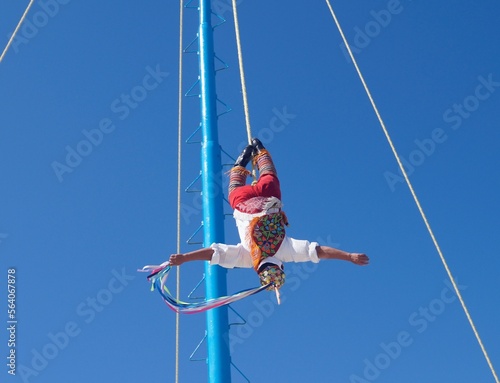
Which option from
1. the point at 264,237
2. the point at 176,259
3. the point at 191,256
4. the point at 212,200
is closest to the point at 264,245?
the point at 264,237

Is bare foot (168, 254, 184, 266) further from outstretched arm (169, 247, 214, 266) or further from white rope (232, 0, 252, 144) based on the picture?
white rope (232, 0, 252, 144)

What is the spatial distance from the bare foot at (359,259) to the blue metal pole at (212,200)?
157cm

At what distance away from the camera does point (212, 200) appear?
25.6 feet

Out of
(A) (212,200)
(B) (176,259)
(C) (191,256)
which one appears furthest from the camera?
(A) (212,200)

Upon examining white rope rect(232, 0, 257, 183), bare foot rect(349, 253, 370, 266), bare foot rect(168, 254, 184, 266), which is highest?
white rope rect(232, 0, 257, 183)

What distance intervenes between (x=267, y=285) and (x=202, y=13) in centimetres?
415

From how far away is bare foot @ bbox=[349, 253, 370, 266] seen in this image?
639 cm

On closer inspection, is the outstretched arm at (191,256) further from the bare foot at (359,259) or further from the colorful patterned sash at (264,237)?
the bare foot at (359,259)

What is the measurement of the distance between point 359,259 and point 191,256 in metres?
1.43

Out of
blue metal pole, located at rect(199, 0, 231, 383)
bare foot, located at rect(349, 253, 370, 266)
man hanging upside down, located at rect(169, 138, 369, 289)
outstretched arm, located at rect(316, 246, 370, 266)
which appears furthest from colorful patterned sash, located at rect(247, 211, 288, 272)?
blue metal pole, located at rect(199, 0, 231, 383)

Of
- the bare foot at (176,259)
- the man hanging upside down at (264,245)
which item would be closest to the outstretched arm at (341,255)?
the man hanging upside down at (264,245)

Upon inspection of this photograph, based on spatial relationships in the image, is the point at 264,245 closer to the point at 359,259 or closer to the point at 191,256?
the point at 191,256

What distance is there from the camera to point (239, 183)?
7.14 meters

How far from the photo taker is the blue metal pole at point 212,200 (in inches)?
283
